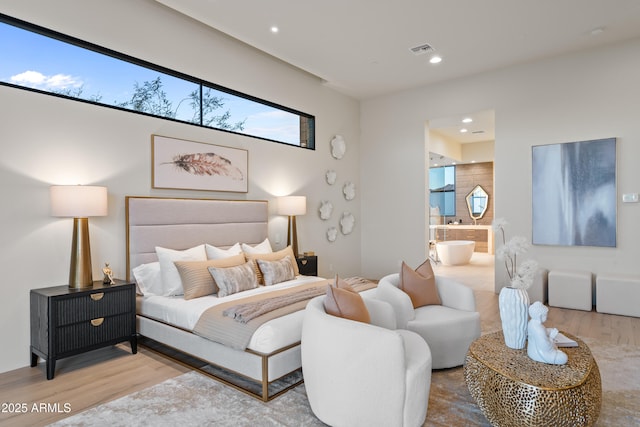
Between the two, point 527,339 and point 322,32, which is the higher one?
point 322,32

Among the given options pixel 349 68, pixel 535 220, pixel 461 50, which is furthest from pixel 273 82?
pixel 535 220

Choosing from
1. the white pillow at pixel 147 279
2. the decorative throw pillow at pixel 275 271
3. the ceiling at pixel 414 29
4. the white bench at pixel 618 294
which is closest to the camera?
the white pillow at pixel 147 279

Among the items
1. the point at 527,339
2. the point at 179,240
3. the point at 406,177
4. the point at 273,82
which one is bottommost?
the point at 527,339

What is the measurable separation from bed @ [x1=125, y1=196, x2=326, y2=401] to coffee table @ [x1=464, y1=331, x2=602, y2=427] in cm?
121

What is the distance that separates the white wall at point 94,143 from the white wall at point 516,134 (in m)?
2.24

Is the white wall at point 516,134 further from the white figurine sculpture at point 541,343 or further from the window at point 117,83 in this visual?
the white figurine sculpture at point 541,343

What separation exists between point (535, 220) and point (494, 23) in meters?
2.66

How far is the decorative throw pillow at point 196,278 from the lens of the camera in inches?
133

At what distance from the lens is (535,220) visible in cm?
524

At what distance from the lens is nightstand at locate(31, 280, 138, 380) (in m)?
2.85

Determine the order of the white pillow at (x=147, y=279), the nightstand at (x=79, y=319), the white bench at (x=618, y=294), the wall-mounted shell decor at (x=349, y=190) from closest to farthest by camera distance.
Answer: the nightstand at (x=79, y=319), the white pillow at (x=147, y=279), the white bench at (x=618, y=294), the wall-mounted shell decor at (x=349, y=190)

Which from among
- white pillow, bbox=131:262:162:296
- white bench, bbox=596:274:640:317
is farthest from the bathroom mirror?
white pillow, bbox=131:262:162:296

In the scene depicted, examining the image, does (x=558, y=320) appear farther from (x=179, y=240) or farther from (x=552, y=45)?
(x=179, y=240)

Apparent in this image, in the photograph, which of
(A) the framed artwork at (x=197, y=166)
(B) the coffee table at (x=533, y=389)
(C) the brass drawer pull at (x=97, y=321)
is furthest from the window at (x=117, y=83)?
(B) the coffee table at (x=533, y=389)
